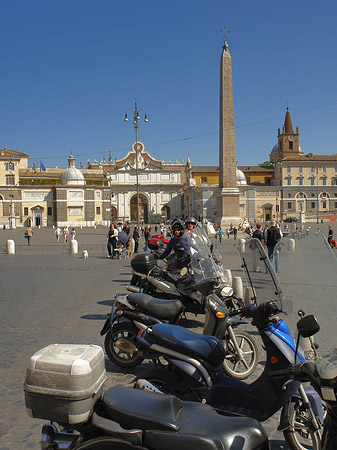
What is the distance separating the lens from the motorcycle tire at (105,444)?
197 cm

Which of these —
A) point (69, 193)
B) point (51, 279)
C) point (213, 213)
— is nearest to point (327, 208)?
point (213, 213)

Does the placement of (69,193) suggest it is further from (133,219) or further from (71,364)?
(71,364)

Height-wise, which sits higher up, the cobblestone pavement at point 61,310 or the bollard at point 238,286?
the bollard at point 238,286

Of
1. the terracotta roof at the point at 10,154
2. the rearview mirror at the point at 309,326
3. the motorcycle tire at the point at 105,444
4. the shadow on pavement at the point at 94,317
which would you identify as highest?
the terracotta roof at the point at 10,154

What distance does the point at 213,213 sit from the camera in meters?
61.7

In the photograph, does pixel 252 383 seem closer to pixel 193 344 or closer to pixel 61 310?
pixel 193 344

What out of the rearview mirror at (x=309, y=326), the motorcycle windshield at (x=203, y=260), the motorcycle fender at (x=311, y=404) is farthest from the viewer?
the motorcycle windshield at (x=203, y=260)

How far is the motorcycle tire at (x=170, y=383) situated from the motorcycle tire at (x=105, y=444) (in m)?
1.41

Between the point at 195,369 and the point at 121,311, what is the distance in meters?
1.72

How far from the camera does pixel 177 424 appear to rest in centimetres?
197

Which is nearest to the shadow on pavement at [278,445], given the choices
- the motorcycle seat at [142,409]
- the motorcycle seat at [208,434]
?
the motorcycle seat at [208,434]

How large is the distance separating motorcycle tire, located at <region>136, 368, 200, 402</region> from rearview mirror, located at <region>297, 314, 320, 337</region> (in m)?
1.28

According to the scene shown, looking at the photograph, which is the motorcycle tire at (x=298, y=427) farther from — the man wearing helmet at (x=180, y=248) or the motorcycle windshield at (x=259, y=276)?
the man wearing helmet at (x=180, y=248)

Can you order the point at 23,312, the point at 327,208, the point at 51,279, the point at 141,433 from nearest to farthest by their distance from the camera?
the point at 141,433, the point at 23,312, the point at 51,279, the point at 327,208
